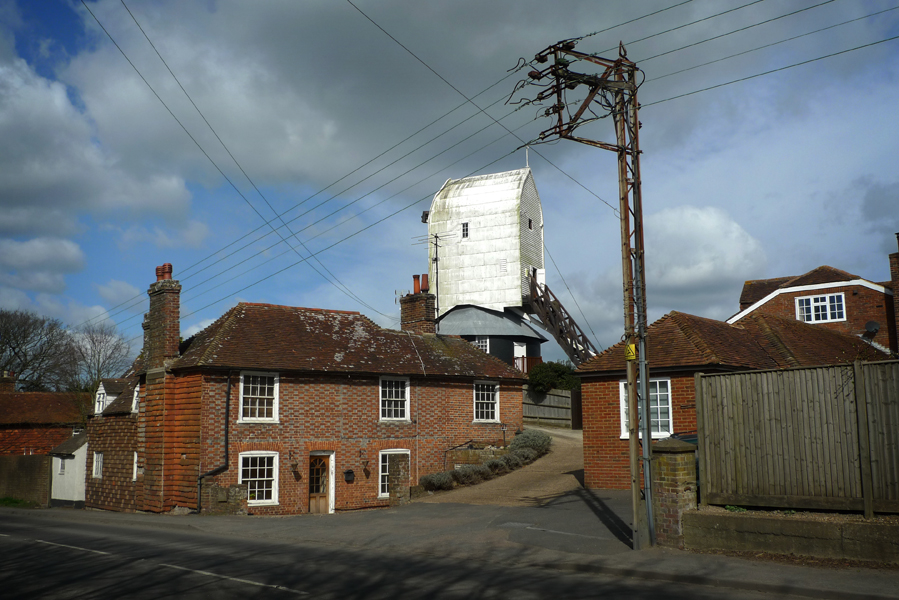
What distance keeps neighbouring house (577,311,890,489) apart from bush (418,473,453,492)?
503cm

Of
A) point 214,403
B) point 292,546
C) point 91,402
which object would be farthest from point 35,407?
point 292,546

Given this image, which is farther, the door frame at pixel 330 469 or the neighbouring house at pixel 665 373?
the door frame at pixel 330 469

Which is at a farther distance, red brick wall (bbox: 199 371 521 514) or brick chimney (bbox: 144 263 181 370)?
brick chimney (bbox: 144 263 181 370)

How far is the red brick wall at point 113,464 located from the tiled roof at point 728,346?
54.2 ft

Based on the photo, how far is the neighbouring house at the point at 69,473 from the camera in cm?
3141

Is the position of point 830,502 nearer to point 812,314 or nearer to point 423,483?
point 423,483

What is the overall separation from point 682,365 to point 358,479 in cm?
1265

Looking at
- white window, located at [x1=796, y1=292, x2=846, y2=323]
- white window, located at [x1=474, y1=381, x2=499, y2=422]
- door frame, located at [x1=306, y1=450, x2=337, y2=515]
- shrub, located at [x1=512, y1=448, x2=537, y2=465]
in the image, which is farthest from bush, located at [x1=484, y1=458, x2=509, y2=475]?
white window, located at [x1=796, y1=292, x2=846, y2=323]

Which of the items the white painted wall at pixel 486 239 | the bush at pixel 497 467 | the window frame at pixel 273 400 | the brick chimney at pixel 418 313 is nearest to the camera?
the window frame at pixel 273 400

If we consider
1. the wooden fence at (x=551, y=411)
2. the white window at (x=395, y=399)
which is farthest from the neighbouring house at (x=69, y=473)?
the wooden fence at (x=551, y=411)

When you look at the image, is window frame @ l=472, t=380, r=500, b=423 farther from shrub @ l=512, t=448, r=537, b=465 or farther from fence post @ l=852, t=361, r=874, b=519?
fence post @ l=852, t=361, r=874, b=519

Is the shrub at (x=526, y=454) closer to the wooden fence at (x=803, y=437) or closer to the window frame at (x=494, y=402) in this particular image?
the window frame at (x=494, y=402)

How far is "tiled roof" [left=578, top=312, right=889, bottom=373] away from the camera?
20.7 meters

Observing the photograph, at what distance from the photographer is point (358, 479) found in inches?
1065
